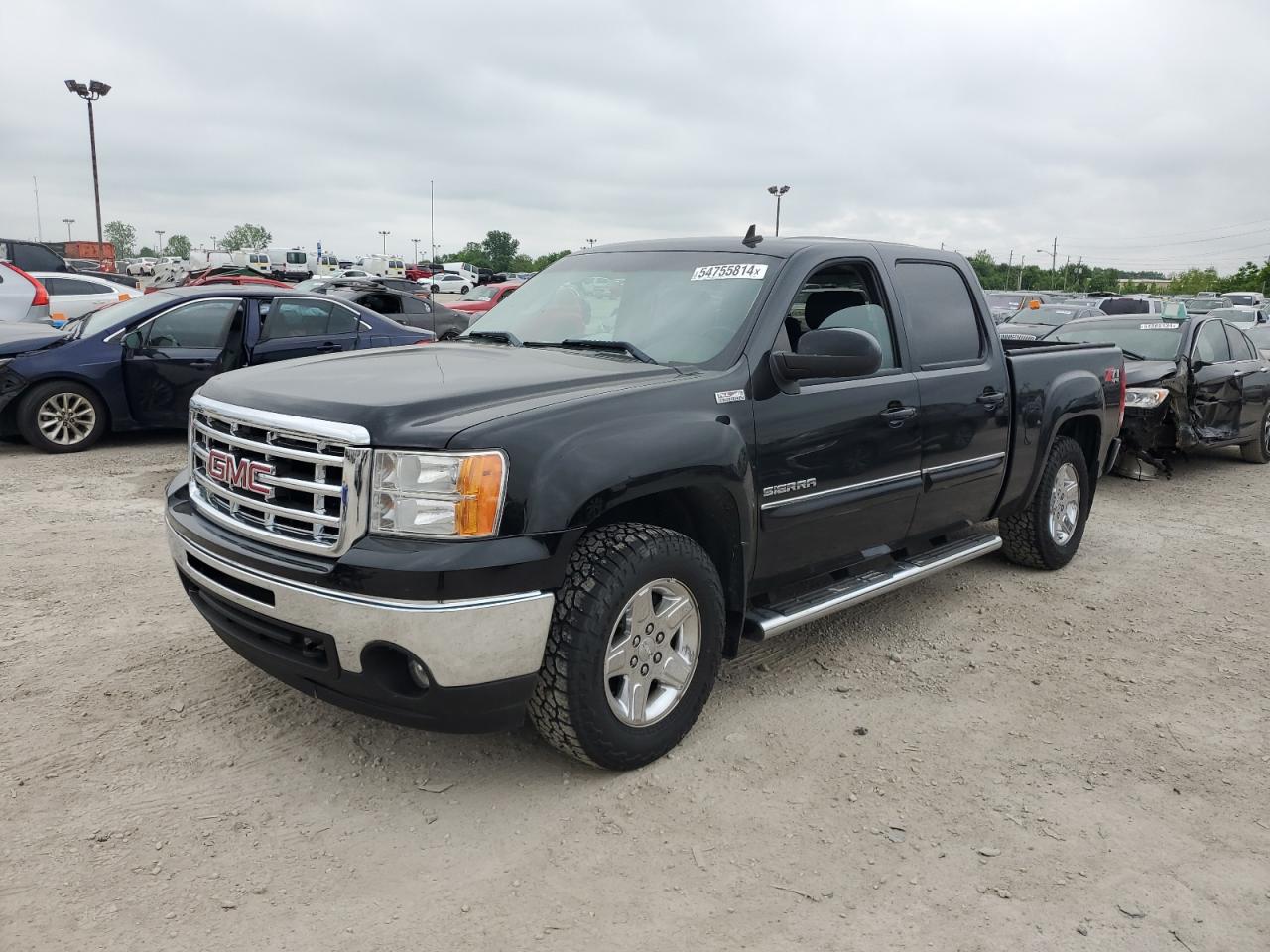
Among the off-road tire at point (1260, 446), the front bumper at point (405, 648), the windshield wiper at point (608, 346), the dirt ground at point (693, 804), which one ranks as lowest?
the dirt ground at point (693, 804)

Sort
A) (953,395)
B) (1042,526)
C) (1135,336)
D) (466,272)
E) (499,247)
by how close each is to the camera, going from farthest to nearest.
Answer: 1. (499,247)
2. (466,272)
3. (1135,336)
4. (1042,526)
5. (953,395)

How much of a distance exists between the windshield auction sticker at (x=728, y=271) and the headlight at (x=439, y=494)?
5.28 feet

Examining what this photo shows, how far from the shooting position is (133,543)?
18.8 ft

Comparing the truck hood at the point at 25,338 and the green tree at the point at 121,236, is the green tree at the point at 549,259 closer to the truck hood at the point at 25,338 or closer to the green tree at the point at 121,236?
the truck hood at the point at 25,338

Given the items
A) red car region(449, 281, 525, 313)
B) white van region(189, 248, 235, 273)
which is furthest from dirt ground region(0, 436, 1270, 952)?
white van region(189, 248, 235, 273)

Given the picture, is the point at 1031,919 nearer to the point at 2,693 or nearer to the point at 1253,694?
the point at 1253,694

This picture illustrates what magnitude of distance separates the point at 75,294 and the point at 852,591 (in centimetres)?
1588

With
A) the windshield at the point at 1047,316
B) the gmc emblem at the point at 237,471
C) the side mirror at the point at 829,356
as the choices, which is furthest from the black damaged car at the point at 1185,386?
the windshield at the point at 1047,316

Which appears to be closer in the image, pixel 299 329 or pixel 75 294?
pixel 299 329

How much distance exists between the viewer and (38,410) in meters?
8.30

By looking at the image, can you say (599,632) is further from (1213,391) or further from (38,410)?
(1213,391)

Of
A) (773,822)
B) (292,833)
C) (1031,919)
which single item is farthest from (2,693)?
(1031,919)

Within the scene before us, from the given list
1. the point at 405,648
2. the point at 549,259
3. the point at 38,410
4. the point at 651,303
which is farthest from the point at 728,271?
the point at 549,259

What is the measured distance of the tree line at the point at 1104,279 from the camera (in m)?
69.7
